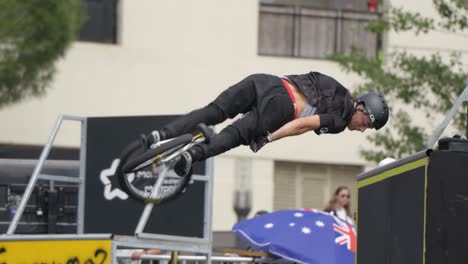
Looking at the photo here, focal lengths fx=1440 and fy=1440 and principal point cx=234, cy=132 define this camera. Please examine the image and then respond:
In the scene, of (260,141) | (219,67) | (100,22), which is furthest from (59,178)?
(219,67)

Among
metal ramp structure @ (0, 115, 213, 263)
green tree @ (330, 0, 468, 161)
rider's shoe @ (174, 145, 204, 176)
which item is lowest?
metal ramp structure @ (0, 115, 213, 263)

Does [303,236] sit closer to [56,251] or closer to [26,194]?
[56,251]

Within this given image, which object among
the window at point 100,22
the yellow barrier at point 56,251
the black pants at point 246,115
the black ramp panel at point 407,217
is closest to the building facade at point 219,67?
the window at point 100,22

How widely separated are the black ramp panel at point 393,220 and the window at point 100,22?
13.9m

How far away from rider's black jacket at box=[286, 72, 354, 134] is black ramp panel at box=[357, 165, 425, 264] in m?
0.69

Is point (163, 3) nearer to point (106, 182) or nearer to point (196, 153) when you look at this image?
point (106, 182)

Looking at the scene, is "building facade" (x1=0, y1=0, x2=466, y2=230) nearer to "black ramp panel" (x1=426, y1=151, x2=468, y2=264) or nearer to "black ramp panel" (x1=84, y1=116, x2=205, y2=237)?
"black ramp panel" (x1=84, y1=116, x2=205, y2=237)

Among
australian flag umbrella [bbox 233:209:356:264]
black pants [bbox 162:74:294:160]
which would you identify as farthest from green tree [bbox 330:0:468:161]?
black pants [bbox 162:74:294:160]

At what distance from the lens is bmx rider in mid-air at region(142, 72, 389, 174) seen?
10.0 metres

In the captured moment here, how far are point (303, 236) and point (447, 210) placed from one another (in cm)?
362

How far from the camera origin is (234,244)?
51.1ft

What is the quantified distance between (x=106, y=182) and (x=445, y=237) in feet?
17.1

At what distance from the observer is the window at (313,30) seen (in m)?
24.6

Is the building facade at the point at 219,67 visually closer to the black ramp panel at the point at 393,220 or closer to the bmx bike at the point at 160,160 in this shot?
the bmx bike at the point at 160,160
